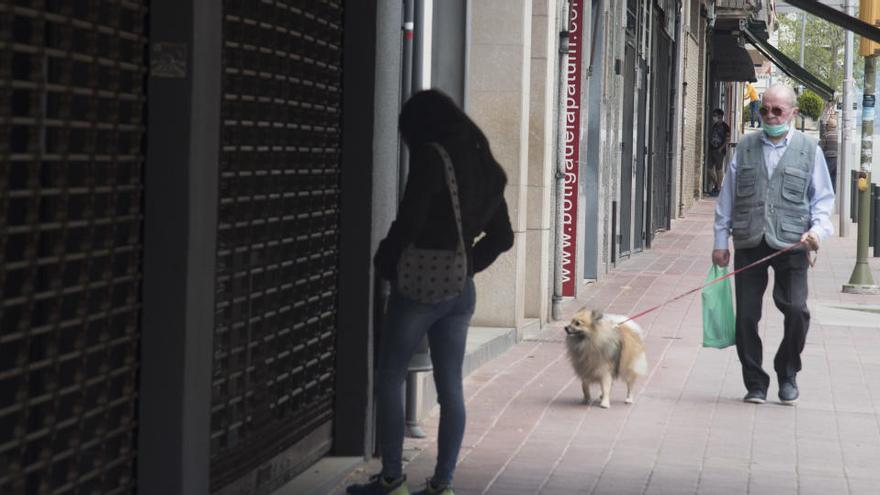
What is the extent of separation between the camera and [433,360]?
6879mm

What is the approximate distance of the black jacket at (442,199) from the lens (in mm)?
6527

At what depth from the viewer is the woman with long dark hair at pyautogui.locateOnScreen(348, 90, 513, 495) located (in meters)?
6.57

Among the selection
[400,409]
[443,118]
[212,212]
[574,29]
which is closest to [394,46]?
[443,118]

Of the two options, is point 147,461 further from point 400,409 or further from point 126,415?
point 400,409

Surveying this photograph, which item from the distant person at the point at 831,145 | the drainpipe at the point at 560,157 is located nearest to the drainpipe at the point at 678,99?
the distant person at the point at 831,145

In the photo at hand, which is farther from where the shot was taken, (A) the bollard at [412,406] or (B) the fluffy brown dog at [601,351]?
(B) the fluffy brown dog at [601,351]

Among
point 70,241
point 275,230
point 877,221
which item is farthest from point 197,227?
point 877,221

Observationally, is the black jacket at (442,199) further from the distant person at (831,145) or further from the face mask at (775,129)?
the distant person at (831,145)

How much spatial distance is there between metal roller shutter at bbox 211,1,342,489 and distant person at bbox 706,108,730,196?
36217 millimetres

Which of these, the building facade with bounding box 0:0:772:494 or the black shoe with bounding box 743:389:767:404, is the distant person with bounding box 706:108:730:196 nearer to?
the black shoe with bounding box 743:389:767:404

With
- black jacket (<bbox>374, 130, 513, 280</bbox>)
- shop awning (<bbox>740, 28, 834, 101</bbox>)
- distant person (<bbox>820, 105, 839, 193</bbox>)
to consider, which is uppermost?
shop awning (<bbox>740, 28, 834, 101</bbox>)

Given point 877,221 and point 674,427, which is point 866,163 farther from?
point 674,427

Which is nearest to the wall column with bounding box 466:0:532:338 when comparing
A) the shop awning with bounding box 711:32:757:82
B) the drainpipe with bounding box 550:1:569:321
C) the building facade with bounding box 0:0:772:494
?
the drainpipe with bounding box 550:1:569:321

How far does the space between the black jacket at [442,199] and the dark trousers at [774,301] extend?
3509 mm
